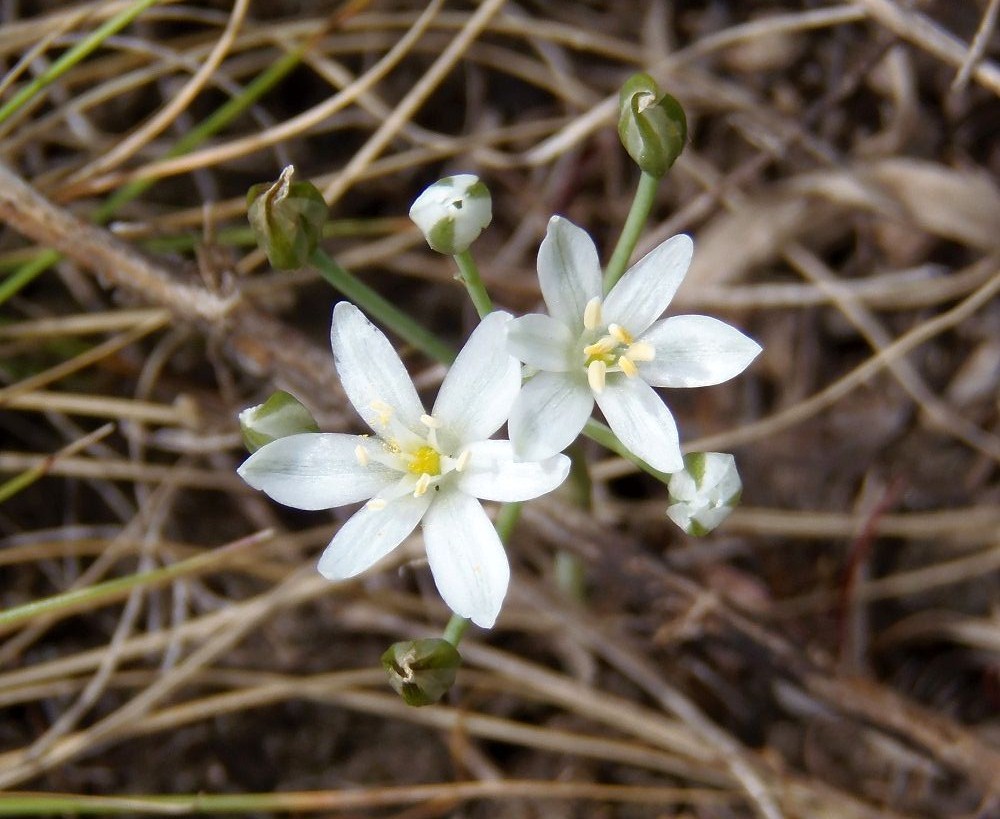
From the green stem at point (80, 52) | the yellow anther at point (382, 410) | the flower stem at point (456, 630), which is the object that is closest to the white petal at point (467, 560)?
the flower stem at point (456, 630)

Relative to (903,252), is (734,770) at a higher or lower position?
lower

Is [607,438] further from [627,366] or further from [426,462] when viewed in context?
[426,462]

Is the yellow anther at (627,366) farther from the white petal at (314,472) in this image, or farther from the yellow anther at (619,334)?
the white petal at (314,472)

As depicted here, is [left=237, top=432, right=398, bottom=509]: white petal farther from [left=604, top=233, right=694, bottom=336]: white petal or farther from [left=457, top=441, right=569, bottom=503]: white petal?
[left=604, top=233, right=694, bottom=336]: white petal

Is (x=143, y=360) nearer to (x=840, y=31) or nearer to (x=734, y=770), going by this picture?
(x=734, y=770)

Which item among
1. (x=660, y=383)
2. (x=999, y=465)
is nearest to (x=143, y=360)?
(x=660, y=383)

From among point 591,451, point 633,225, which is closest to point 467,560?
point 633,225
